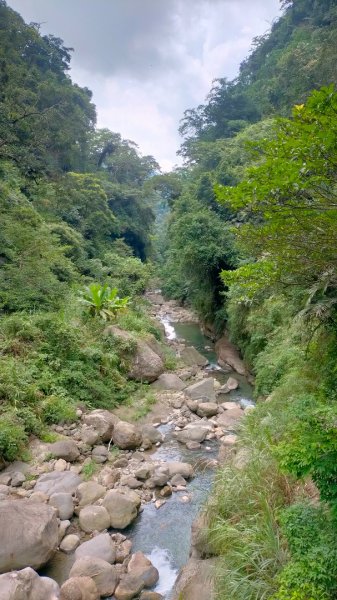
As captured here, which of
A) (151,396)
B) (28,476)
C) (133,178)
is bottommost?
(28,476)

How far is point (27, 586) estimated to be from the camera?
11.6 feet

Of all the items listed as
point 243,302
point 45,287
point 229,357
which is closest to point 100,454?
point 45,287

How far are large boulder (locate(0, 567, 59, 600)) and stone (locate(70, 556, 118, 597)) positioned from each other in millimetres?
298

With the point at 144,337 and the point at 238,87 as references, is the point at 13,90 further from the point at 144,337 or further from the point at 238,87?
the point at 238,87

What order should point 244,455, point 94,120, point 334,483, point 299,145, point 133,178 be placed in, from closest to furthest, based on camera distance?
point 334,483, point 299,145, point 244,455, point 94,120, point 133,178

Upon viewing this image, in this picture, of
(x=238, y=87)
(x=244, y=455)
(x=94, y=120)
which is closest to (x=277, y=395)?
(x=244, y=455)

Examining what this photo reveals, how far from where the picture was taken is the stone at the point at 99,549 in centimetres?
427

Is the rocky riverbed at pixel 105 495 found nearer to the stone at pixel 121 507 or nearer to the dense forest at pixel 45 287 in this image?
the stone at pixel 121 507

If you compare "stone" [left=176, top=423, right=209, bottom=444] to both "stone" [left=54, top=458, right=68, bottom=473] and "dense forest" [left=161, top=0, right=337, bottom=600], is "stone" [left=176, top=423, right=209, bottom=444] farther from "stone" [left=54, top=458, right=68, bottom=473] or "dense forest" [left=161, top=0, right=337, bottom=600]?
"stone" [left=54, top=458, right=68, bottom=473]

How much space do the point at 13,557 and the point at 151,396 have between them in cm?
539

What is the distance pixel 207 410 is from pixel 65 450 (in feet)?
11.5

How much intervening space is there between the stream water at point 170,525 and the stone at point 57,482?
104 centimetres

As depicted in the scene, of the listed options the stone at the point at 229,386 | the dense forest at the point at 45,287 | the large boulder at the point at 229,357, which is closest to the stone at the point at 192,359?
the large boulder at the point at 229,357

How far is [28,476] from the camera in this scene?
5.62m
